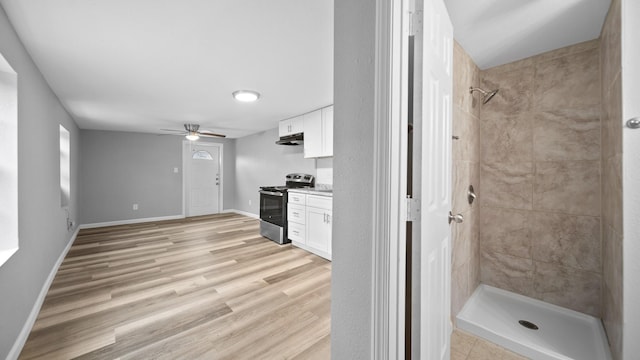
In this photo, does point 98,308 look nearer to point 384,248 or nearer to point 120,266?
point 120,266

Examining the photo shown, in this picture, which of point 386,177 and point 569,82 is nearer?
point 386,177

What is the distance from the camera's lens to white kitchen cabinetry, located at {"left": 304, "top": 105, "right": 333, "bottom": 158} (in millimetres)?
3744

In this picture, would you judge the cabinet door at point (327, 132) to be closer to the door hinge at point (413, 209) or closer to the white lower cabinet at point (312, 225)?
the white lower cabinet at point (312, 225)

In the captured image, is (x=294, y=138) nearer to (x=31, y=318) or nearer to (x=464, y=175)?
(x=464, y=175)

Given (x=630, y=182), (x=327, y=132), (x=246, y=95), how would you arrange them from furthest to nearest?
1. (x=327, y=132)
2. (x=246, y=95)
3. (x=630, y=182)

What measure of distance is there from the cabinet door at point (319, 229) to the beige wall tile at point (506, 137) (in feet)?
6.42

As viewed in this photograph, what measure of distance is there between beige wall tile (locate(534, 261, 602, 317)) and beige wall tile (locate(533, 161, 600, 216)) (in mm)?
485

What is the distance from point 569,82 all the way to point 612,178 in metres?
0.91

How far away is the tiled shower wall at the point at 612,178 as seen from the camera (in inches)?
53.4

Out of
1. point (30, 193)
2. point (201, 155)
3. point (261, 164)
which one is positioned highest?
point (201, 155)

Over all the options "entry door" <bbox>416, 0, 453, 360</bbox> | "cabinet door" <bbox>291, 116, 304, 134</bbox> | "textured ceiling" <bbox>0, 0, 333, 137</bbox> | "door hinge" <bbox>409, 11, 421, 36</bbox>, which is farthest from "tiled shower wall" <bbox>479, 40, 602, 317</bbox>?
"cabinet door" <bbox>291, 116, 304, 134</bbox>

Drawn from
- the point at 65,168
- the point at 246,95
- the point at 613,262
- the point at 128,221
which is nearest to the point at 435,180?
the point at 613,262

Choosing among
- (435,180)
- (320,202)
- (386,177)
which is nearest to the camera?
(386,177)

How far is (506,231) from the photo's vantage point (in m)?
2.27
